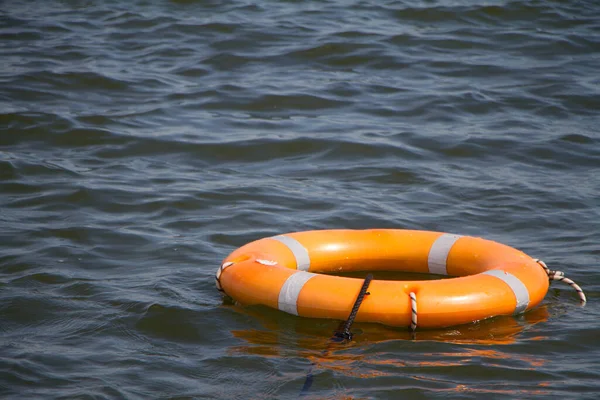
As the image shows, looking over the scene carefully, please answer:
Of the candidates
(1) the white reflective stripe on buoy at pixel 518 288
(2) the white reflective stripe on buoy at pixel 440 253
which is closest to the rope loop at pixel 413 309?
(1) the white reflective stripe on buoy at pixel 518 288

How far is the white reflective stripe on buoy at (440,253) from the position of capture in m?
4.70

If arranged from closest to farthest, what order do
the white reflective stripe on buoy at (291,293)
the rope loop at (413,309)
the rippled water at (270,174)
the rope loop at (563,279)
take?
the rippled water at (270,174) → the rope loop at (413,309) → the white reflective stripe on buoy at (291,293) → the rope loop at (563,279)

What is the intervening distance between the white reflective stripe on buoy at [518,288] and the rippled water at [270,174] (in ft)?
0.40

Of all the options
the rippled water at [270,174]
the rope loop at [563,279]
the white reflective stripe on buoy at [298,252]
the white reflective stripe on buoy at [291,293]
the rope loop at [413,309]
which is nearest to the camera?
the rippled water at [270,174]

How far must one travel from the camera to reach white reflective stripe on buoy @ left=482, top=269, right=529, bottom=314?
418 centimetres

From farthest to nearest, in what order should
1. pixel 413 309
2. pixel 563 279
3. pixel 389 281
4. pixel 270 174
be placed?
pixel 270 174
pixel 563 279
pixel 389 281
pixel 413 309

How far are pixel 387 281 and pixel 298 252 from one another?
67 cm

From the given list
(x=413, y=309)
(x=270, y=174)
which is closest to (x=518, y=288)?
(x=413, y=309)

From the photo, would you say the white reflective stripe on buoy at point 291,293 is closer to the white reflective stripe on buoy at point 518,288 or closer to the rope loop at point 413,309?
the rope loop at point 413,309

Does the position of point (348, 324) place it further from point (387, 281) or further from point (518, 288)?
point (518, 288)

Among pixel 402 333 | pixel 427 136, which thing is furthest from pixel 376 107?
pixel 402 333

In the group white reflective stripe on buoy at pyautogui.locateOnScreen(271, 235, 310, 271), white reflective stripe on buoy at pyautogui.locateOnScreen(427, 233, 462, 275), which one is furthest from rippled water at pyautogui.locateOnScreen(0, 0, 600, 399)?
white reflective stripe on buoy at pyautogui.locateOnScreen(427, 233, 462, 275)

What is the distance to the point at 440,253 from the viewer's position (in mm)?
4699

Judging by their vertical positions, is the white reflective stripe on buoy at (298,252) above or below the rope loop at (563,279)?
above
